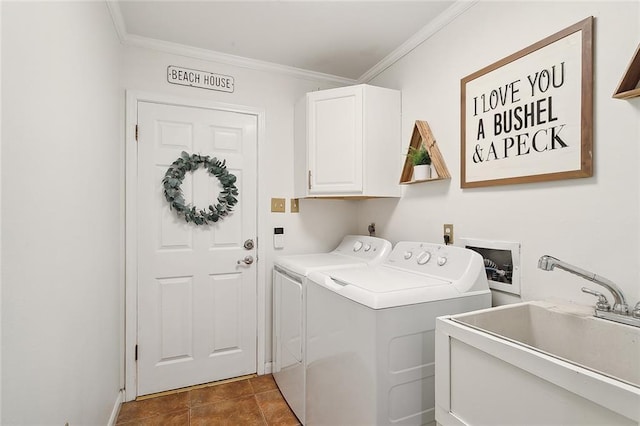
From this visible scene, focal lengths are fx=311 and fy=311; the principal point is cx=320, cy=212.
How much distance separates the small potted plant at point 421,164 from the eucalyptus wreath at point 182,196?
128cm

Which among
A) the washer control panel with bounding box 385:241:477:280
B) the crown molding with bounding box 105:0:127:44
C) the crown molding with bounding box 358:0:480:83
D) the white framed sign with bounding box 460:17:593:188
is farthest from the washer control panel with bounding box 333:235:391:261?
the crown molding with bounding box 105:0:127:44

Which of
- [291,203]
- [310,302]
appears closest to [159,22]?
[291,203]

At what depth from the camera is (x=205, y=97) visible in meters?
2.28

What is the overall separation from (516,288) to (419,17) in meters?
1.62

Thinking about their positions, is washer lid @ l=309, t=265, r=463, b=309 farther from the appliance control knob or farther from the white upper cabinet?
the white upper cabinet

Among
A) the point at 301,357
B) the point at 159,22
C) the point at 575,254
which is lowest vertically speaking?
the point at 301,357

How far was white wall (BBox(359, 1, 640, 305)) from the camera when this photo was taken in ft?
3.63

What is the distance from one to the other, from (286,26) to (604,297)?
2.10m

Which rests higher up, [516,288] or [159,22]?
[159,22]

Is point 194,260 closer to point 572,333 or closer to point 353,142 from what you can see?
point 353,142

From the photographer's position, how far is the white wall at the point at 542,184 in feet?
3.63

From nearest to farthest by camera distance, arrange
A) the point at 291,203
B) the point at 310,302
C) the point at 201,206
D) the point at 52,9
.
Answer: the point at 52,9 < the point at 310,302 < the point at 201,206 < the point at 291,203

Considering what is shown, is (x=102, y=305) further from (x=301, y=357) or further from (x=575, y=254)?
(x=575, y=254)

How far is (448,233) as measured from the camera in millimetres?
1823
